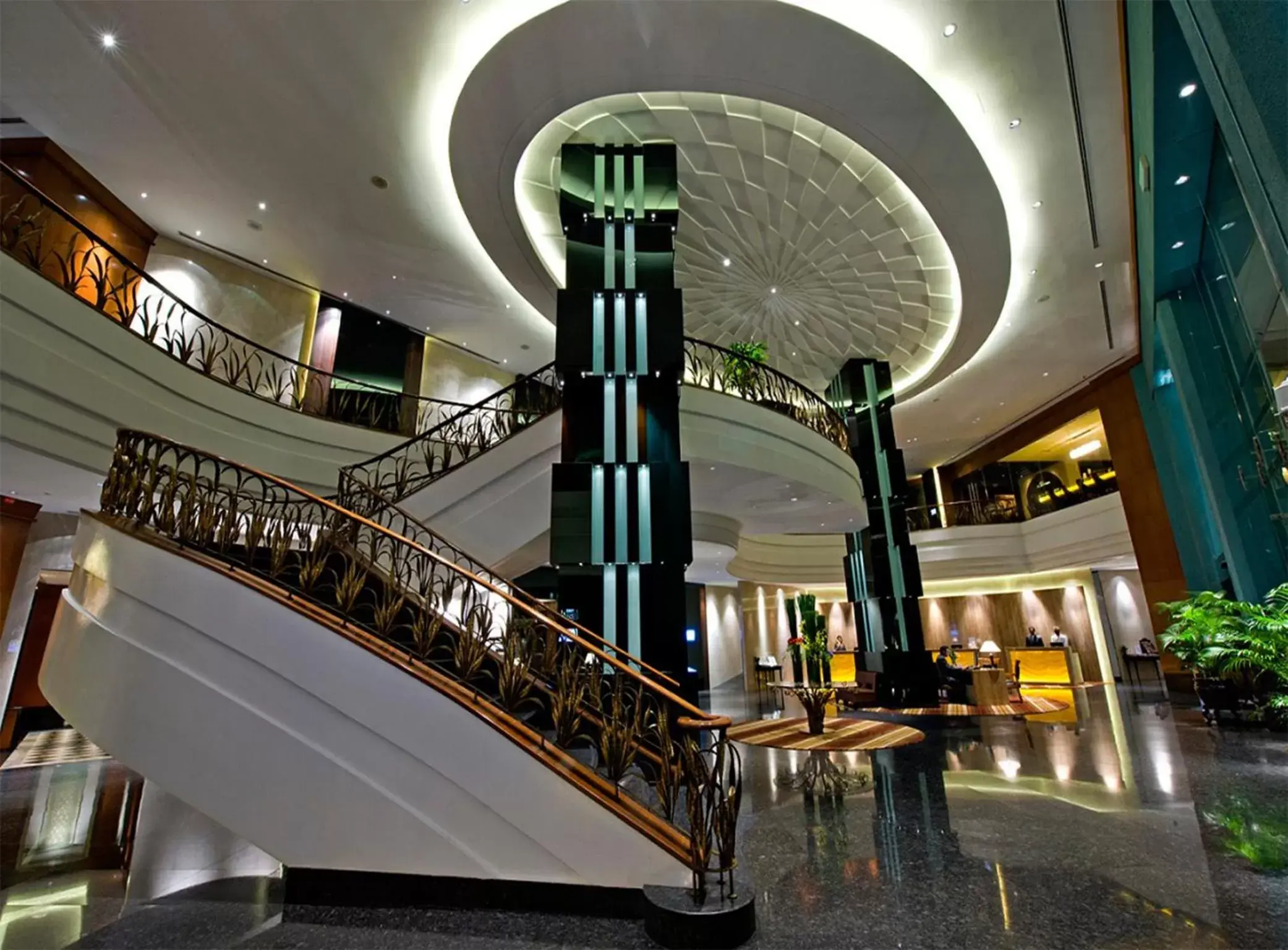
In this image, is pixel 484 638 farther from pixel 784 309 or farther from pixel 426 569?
pixel 784 309

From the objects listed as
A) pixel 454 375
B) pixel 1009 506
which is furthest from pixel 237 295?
pixel 1009 506

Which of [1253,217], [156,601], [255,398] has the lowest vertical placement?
[156,601]

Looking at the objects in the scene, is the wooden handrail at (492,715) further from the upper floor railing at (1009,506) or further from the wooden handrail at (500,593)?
the upper floor railing at (1009,506)

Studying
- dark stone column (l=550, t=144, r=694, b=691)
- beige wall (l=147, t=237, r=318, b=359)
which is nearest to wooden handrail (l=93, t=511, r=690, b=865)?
dark stone column (l=550, t=144, r=694, b=691)

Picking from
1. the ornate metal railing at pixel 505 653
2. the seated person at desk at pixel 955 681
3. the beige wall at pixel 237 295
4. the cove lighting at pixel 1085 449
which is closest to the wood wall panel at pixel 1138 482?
the cove lighting at pixel 1085 449

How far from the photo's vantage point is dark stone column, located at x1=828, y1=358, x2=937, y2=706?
1061 centimetres

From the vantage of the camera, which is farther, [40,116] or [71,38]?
[40,116]

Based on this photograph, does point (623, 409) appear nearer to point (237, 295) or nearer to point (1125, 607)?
point (237, 295)

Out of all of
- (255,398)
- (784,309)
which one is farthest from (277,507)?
(784,309)

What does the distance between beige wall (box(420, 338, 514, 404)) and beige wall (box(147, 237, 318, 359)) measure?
2.33 metres

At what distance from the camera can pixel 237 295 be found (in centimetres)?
984

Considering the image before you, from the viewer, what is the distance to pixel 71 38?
20.3 feet

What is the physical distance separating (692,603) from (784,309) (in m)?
9.09

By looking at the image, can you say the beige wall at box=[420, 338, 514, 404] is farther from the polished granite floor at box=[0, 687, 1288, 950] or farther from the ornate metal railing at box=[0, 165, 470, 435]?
the polished granite floor at box=[0, 687, 1288, 950]
